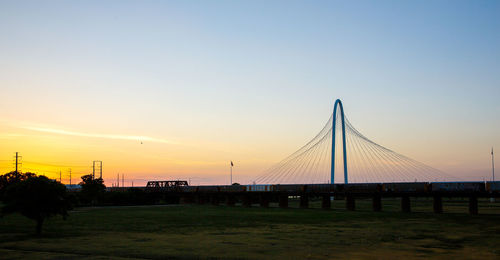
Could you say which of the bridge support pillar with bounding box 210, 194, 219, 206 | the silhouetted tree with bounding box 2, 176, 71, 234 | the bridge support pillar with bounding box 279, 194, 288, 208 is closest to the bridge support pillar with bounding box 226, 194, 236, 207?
the bridge support pillar with bounding box 210, 194, 219, 206

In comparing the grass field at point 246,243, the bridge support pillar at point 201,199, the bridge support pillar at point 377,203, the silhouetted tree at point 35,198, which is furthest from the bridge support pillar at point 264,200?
the silhouetted tree at point 35,198

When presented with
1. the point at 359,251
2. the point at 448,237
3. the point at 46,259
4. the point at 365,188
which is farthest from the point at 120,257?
the point at 365,188

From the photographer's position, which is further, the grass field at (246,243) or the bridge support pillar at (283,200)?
the bridge support pillar at (283,200)

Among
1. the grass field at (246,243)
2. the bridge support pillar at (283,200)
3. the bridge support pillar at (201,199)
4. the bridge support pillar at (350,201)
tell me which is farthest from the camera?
the bridge support pillar at (201,199)

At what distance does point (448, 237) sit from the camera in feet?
121

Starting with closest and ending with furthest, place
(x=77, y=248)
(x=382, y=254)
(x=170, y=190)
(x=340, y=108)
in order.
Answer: (x=382, y=254) < (x=77, y=248) < (x=340, y=108) < (x=170, y=190)

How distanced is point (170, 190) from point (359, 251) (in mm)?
109588

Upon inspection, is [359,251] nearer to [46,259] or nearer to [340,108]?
[46,259]

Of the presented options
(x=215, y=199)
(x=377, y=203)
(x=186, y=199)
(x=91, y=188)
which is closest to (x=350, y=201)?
(x=377, y=203)

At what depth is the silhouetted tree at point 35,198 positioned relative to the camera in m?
37.4

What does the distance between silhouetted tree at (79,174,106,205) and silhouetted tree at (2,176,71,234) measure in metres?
70.7

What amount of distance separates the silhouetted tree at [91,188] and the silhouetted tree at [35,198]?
232 ft

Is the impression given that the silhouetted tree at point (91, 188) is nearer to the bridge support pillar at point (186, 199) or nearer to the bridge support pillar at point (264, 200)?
the bridge support pillar at point (186, 199)

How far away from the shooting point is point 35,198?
37562 millimetres
